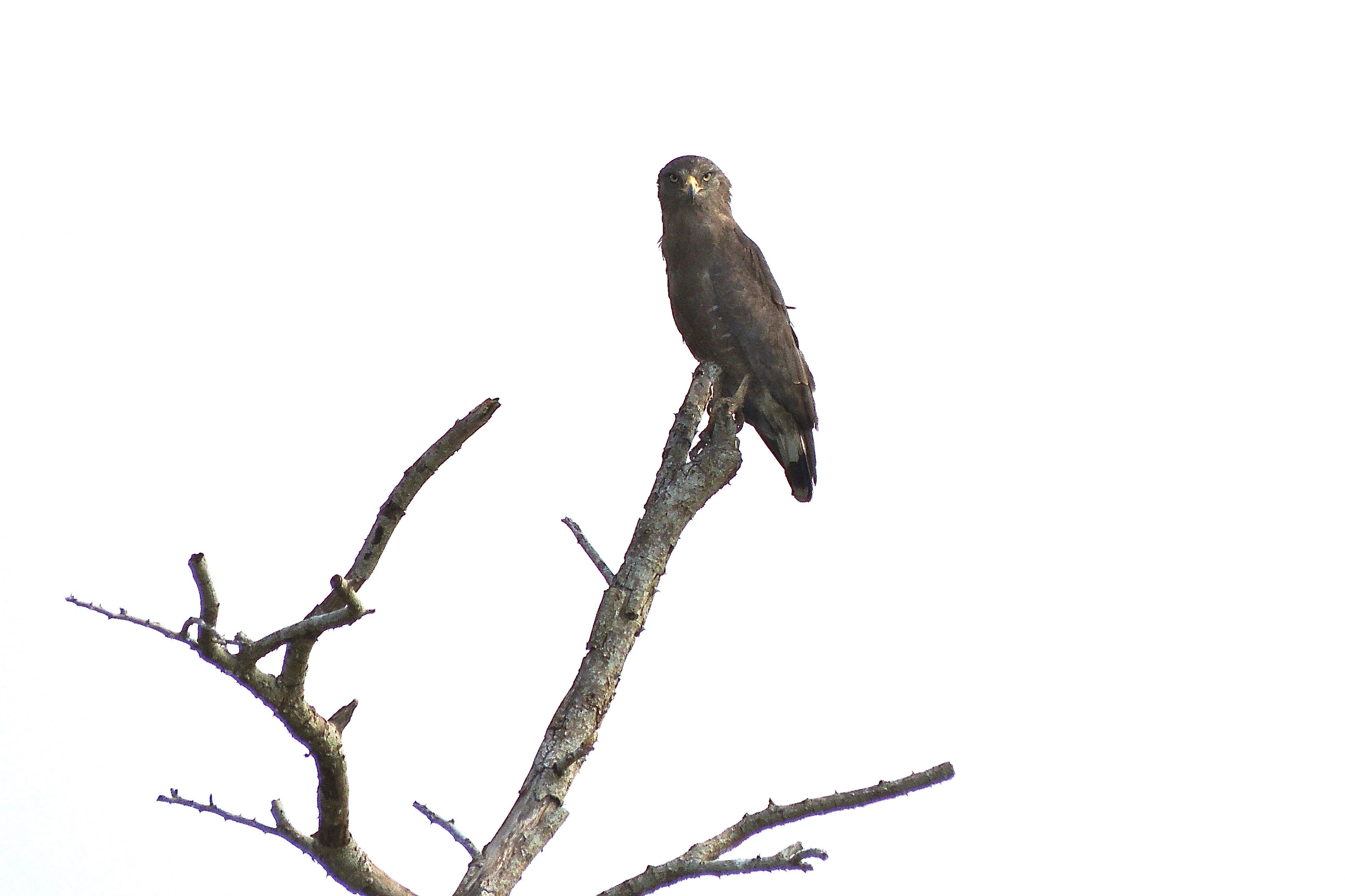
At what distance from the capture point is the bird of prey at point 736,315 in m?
6.24

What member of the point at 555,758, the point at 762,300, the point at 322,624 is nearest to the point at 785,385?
the point at 762,300

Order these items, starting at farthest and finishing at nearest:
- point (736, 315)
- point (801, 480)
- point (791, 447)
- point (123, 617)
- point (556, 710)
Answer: point (801, 480) < point (791, 447) < point (736, 315) < point (556, 710) < point (123, 617)

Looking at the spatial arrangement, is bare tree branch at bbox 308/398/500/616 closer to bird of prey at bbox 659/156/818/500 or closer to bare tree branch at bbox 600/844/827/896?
bare tree branch at bbox 600/844/827/896

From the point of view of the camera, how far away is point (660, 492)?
4484mm

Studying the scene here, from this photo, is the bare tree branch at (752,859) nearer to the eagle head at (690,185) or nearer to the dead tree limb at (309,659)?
the dead tree limb at (309,659)

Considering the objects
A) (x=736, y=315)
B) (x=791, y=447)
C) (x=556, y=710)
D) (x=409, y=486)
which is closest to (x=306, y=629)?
(x=409, y=486)

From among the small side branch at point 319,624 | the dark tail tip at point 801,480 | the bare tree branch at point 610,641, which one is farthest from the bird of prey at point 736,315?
the small side branch at point 319,624

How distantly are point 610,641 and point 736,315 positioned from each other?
2.58m

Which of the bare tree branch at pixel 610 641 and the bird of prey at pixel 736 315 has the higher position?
the bird of prey at pixel 736 315

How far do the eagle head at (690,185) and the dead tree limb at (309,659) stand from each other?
372cm

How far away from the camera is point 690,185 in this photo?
660 centimetres

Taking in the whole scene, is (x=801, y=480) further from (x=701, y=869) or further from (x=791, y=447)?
(x=701, y=869)

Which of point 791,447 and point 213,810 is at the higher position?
point 791,447

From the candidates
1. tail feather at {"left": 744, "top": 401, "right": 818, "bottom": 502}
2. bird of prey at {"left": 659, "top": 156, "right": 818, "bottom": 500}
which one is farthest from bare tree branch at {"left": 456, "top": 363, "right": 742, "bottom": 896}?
tail feather at {"left": 744, "top": 401, "right": 818, "bottom": 502}
